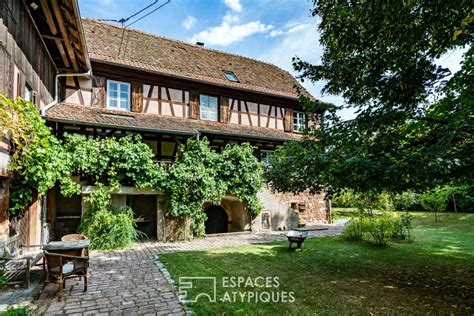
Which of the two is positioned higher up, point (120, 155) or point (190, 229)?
point (120, 155)

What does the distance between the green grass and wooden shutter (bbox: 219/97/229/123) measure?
21.8 feet

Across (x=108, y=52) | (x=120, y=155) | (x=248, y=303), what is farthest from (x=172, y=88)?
(x=248, y=303)

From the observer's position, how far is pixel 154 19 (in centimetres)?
926

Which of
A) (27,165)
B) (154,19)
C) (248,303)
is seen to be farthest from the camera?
(154,19)

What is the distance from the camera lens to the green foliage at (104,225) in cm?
852

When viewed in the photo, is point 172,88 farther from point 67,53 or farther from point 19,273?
point 19,273

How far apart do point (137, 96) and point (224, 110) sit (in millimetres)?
4057

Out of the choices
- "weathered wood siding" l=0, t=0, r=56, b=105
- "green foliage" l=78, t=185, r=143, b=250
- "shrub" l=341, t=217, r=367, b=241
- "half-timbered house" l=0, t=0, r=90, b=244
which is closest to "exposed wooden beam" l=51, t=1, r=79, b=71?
"half-timbered house" l=0, t=0, r=90, b=244

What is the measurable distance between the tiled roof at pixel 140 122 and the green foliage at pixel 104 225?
234cm

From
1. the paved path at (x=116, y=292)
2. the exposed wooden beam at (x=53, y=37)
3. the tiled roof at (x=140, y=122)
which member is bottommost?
the paved path at (x=116, y=292)

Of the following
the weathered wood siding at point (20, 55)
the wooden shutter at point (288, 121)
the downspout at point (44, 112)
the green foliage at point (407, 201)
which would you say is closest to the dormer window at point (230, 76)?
the wooden shutter at point (288, 121)

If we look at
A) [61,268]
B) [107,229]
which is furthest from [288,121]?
[61,268]

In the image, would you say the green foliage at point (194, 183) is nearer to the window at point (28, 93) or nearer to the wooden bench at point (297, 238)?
the wooden bench at point (297, 238)

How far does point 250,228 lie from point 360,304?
25.5ft
